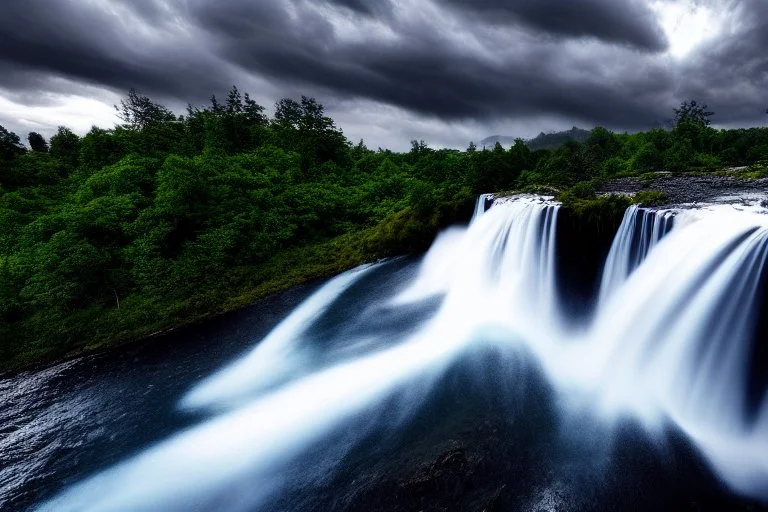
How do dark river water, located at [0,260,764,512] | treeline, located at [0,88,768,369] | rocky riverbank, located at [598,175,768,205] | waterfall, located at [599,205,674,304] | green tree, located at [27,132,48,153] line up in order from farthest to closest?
green tree, located at [27,132,48,153] → treeline, located at [0,88,768,369] → rocky riverbank, located at [598,175,768,205] → waterfall, located at [599,205,674,304] → dark river water, located at [0,260,764,512]

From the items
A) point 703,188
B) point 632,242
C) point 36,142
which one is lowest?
point 632,242

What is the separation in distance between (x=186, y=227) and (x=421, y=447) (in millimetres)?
15641

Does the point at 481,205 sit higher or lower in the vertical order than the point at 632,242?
higher

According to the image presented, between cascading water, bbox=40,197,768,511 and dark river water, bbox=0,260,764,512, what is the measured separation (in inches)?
12.1

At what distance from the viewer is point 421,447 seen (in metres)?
5.77

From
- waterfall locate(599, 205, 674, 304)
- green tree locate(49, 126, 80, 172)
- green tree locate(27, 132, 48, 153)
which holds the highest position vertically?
green tree locate(27, 132, 48, 153)

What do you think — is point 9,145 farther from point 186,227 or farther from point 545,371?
point 545,371

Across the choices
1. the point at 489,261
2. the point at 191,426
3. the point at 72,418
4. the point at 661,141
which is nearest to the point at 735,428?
the point at 489,261

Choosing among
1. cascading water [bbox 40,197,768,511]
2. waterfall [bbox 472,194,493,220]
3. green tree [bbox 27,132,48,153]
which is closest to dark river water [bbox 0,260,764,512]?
cascading water [bbox 40,197,768,511]

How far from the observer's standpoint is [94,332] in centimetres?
1136

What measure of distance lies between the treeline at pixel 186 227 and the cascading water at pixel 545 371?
5830 millimetres

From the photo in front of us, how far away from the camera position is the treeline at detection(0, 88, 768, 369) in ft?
40.7

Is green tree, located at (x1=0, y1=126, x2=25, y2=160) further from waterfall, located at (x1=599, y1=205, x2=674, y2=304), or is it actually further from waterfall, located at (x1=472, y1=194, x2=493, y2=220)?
waterfall, located at (x1=599, y1=205, x2=674, y2=304)

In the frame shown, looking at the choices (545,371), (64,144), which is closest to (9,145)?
(64,144)
